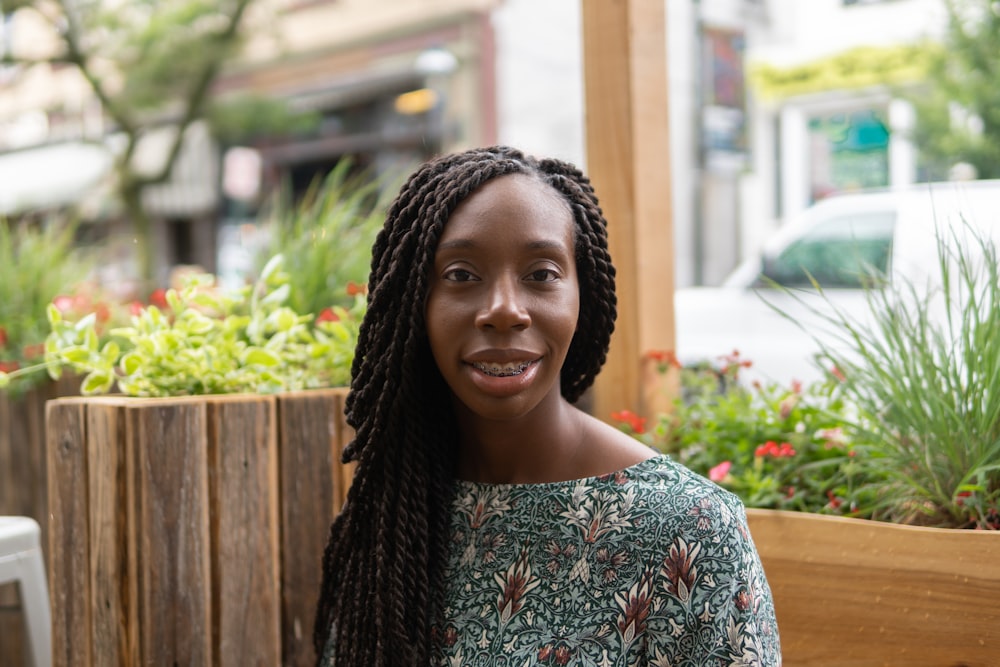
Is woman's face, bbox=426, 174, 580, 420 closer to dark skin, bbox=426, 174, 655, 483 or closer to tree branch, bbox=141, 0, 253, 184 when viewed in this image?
dark skin, bbox=426, 174, 655, 483

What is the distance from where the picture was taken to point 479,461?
1.82m

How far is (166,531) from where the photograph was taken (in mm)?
2012

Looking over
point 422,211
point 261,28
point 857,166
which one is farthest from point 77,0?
point 422,211

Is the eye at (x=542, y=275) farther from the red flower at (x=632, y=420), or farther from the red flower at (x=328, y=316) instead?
the red flower at (x=328, y=316)

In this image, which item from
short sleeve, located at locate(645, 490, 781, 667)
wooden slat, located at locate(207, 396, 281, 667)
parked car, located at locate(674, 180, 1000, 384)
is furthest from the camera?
parked car, located at locate(674, 180, 1000, 384)

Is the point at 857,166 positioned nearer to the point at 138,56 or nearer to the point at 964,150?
the point at 964,150

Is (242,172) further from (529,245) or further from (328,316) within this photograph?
(529,245)

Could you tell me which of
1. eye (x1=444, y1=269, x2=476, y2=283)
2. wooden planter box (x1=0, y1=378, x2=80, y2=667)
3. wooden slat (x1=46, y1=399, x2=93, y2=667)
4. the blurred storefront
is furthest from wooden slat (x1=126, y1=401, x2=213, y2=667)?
the blurred storefront

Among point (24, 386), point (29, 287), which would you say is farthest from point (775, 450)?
point (29, 287)

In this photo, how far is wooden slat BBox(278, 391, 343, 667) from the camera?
226 centimetres

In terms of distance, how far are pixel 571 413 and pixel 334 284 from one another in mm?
1817

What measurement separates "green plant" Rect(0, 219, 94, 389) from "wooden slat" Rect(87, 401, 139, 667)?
1.91 metres

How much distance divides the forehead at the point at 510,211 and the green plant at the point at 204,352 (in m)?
0.92

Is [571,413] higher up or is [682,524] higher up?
[571,413]
